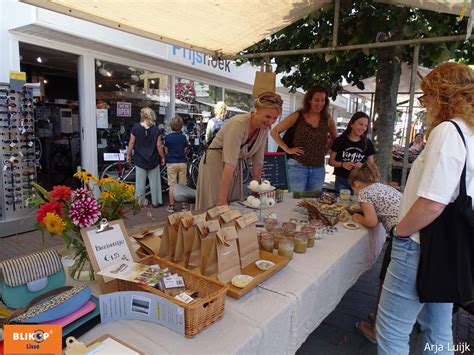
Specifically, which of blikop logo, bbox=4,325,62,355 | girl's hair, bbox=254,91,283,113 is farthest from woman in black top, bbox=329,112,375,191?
blikop logo, bbox=4,325,62,355

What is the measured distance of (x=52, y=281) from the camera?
3.79 feet

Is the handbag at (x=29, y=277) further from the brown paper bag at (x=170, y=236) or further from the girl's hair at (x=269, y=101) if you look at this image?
the girl's hair at (x=269, y=101)

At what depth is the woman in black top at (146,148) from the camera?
5207 mm

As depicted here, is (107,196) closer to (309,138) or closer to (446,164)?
(446,164)

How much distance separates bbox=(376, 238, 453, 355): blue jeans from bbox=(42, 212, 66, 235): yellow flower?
1.32m

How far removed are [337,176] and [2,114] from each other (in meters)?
3.94

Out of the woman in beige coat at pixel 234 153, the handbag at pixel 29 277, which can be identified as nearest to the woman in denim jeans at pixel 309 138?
the woman in beige coat at pixel 234 153

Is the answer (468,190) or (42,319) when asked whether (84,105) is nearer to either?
(42,319)

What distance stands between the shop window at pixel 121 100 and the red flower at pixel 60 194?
4.41 m

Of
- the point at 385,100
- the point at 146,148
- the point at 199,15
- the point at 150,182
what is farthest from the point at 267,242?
the point at 150,182

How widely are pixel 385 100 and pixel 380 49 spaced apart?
520 mm

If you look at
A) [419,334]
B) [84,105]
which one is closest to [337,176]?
[419,334]

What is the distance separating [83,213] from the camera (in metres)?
1.19

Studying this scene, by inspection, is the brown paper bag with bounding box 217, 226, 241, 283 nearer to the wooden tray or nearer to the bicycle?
the wooden tray
